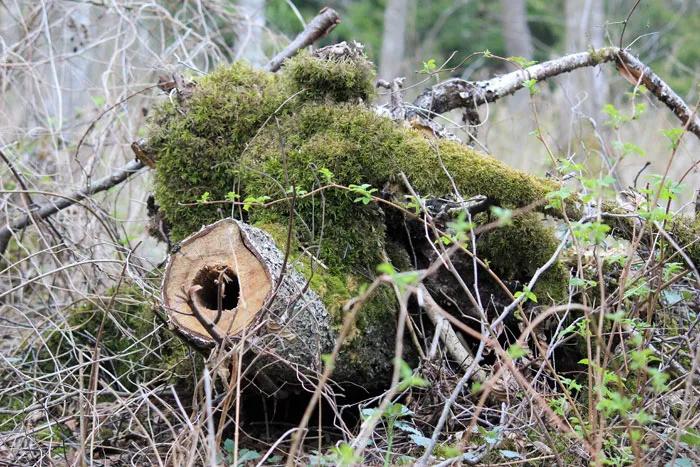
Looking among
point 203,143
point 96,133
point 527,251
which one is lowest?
point 527,251

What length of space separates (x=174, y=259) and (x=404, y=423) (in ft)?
3.72

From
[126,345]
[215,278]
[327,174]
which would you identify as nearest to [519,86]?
[327,174]

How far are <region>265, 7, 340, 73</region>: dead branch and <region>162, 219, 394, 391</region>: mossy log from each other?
170 cm

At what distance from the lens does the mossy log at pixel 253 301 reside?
235 cm

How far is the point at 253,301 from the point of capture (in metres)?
2.39

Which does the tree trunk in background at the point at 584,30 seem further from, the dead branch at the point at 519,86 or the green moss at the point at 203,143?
the green moss at the point at 203,143

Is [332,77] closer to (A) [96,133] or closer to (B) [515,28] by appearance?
(A) [96,133]

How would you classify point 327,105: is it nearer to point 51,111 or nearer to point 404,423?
point 404,423

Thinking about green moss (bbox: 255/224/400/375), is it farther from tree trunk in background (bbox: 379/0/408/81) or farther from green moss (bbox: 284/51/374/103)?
tree trunk in background (bbox: 379/0/408/81)

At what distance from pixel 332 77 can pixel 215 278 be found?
1.17 meters

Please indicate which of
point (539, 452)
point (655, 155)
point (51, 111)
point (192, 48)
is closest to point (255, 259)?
point (539, 452)

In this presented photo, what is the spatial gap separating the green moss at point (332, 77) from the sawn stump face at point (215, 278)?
0.96m

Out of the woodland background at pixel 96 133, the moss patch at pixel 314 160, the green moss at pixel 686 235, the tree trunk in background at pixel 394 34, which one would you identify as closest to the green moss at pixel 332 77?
the moss patch at pixel 314 160

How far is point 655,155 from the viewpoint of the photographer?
6852 mm
